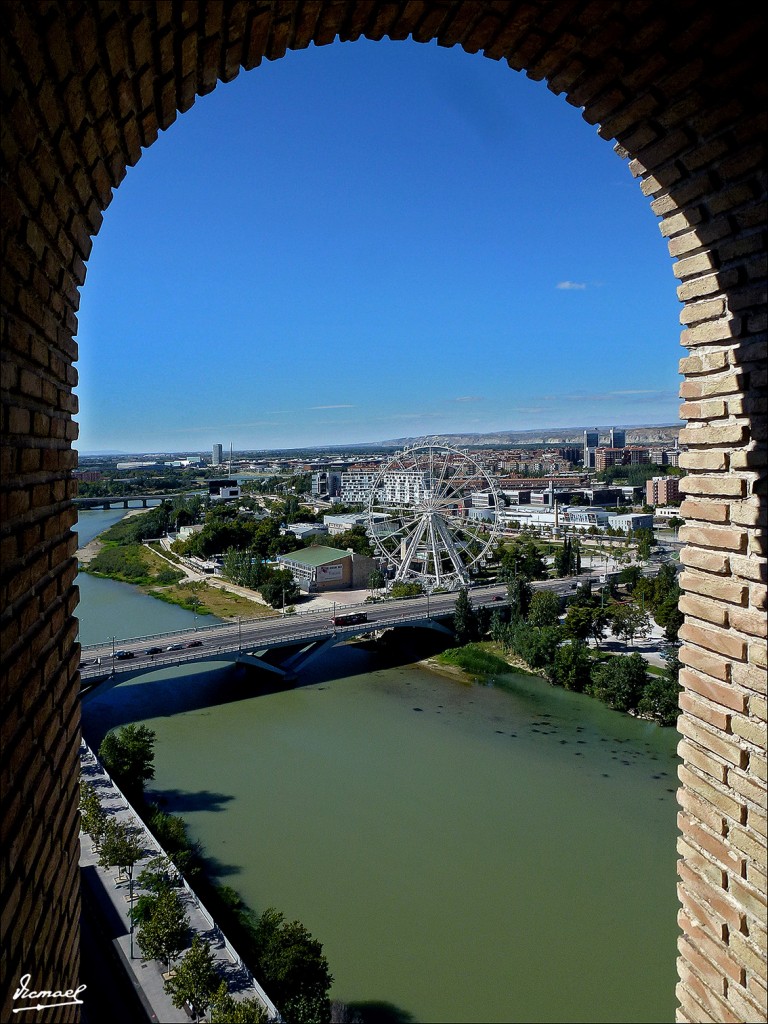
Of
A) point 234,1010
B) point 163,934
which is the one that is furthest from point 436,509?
point 234,1010

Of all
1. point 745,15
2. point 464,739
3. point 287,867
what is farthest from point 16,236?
point 464,739

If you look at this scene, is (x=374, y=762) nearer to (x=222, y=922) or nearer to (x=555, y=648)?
(x=222, y=922)

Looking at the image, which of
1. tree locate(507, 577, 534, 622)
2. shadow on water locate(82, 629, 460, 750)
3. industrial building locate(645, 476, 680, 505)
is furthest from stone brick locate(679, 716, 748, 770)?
industrial building locate(645, 476, 680, 505)

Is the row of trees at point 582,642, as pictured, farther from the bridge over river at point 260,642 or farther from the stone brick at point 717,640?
the stone brick at point 717,640

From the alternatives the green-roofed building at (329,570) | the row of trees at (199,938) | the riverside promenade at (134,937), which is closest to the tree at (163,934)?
the row of trees at (199,938)

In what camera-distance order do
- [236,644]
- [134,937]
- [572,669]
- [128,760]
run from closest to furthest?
[134,937] → [128,760] → [572,669] → [236,644]

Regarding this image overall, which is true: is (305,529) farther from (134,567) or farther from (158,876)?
(158,876)
